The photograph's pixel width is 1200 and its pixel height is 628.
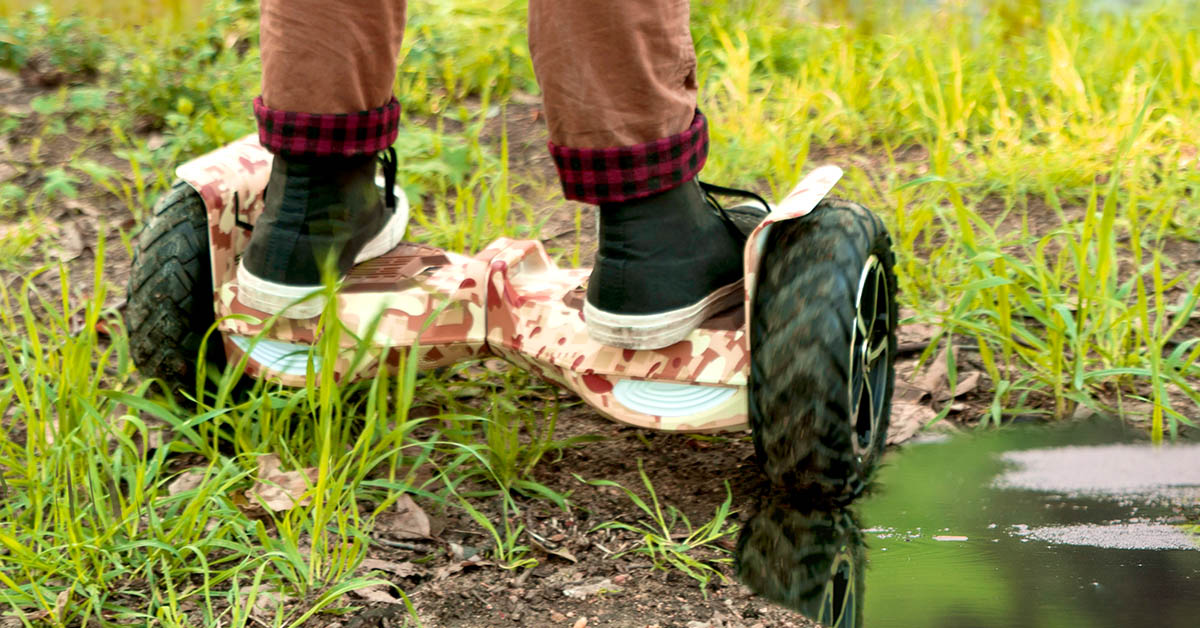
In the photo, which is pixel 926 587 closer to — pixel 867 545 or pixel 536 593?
pixel 867 545

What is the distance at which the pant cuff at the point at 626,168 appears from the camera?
155cm

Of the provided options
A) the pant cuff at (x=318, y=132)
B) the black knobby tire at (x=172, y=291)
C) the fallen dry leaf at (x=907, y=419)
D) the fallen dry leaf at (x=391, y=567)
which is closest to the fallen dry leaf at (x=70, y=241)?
the black knobby tire at (x=172, y=291)

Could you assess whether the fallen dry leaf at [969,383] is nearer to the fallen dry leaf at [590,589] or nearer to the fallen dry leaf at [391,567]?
the fallen dry leaf at [590,589]

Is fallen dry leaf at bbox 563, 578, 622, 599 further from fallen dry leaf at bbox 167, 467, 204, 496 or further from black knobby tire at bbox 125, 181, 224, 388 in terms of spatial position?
black knobby tire at bbox 125, 181, 224, 388

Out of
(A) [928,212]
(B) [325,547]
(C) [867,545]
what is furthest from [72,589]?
(A) [928,212]

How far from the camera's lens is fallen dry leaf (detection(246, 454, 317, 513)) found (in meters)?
1.63

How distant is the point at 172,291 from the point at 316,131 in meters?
0.37

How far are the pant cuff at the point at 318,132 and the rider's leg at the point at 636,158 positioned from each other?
33cm

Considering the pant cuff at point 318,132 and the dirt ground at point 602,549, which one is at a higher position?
the pant cuff at point 318,132

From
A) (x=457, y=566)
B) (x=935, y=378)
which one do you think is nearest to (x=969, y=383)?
(x=935, y=378)

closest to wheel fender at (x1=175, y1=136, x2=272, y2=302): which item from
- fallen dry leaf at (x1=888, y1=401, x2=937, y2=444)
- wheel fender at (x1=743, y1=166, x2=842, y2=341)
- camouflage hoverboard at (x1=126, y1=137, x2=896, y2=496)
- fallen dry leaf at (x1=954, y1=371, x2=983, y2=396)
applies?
camouflage hoverboard at (x1=126, y1=137, x2=896, y2=496)

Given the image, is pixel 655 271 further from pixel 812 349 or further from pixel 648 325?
pixel 812 349

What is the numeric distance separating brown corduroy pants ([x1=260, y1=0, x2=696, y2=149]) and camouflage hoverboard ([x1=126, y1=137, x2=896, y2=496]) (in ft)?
0.74

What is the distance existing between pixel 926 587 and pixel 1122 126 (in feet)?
5.53
